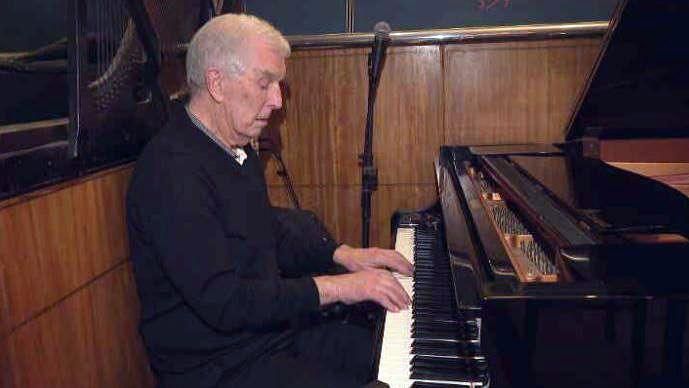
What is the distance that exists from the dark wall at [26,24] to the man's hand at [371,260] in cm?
196

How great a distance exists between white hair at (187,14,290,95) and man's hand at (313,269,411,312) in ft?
2.23

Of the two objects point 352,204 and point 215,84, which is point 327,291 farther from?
point 352,204

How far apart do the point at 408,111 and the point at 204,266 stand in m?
2.24

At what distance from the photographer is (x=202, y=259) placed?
4.84 ft

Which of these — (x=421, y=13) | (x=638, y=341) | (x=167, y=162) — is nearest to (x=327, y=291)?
(x=167, y=162)

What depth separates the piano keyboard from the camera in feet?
4.09

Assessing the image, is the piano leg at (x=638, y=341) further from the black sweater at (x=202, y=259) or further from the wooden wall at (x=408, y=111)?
the wooden wall at (x=408, y=111)

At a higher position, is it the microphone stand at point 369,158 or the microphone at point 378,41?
the microphone at point 378,41

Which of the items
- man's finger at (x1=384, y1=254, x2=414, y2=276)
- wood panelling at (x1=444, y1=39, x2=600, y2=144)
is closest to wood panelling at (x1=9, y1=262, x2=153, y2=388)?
man's finger at (x1=384, y1=254, x2=414, y2=276)

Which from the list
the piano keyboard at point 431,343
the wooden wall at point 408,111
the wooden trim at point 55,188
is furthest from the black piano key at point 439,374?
the wooden wall at point 408,111

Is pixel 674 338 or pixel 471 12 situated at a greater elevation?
pixel 471 12

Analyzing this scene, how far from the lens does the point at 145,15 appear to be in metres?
1.93

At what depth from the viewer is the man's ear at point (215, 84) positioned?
1.73 meters

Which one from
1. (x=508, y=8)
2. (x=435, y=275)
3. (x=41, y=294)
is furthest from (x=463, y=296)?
(x=508, y=8)
